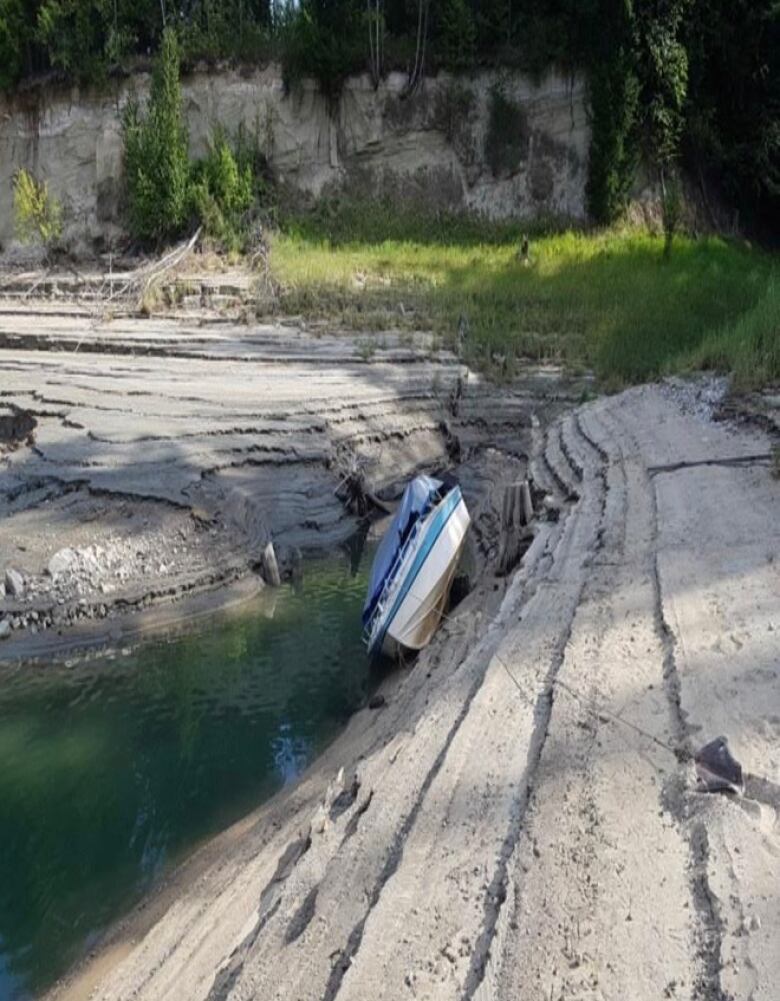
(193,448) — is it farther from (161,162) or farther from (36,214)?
(36,214)

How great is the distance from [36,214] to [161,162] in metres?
3.06

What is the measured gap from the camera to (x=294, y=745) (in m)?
6.70

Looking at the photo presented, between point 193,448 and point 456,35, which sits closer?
point 193,448

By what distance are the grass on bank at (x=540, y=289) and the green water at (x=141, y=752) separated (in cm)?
556

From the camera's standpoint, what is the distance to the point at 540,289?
1753cm

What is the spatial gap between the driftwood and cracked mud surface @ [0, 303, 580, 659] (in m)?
0.88

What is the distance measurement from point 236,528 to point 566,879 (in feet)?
23.0

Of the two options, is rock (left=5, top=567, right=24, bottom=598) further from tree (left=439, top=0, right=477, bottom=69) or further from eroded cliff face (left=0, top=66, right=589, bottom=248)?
tree (left=439, top=0, right=477, bottom=69)

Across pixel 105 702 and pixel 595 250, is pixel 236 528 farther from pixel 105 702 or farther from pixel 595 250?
pixel 595 250

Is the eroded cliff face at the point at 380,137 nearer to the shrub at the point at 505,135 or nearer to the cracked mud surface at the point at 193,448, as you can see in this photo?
the shrub at the point at 505,135

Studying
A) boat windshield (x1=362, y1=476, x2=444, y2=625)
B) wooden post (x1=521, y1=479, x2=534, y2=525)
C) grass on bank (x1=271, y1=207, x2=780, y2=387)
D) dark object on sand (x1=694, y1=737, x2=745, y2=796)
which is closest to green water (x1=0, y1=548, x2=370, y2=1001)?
boat windshield (x1=362, y1=476, x2=444, y2=625)

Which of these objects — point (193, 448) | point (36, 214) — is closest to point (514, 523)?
point (193, 448)

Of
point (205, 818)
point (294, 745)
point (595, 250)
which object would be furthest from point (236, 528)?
point (595, 250)

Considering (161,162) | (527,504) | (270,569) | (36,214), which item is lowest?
(270,569)
